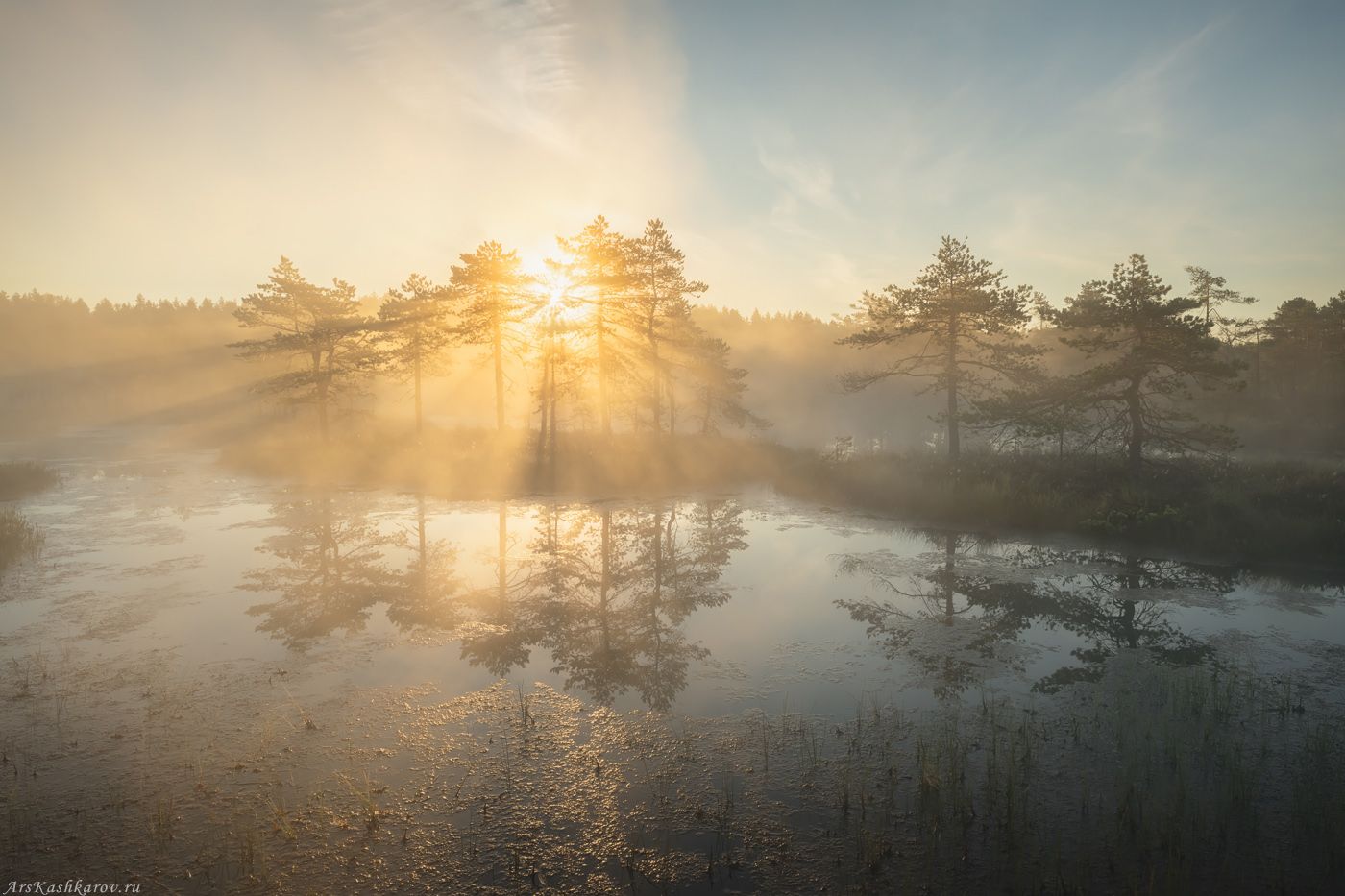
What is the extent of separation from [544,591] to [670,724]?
617 centimetres

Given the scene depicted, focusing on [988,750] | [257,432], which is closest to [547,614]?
[988,750]

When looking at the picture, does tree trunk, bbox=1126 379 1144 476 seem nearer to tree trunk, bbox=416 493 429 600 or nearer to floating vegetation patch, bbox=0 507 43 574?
tree trunk, bbox=416 493 429 600

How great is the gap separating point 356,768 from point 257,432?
50.4m

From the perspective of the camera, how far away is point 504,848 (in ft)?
17.8

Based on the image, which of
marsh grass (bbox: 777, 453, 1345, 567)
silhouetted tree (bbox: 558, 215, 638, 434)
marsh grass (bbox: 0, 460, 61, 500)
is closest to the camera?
marsh grass (bbox: 777, 453, 1345, 567)

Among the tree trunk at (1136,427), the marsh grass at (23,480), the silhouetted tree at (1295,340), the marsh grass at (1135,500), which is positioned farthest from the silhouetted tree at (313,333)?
the silhouetted tree at (1295,340)

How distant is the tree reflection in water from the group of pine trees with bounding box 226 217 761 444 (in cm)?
1234

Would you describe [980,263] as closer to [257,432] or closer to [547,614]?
[547,614]

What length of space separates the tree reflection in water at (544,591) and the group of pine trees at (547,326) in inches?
486

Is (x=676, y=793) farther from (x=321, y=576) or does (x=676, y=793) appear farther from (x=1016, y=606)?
(x=321, y=576)

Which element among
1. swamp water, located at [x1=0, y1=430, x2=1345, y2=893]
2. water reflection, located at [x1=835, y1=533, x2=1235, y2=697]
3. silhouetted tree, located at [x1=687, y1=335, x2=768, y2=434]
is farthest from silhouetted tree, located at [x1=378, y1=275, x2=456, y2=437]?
water reflection, located at [x1=835, y1=533, x2=1235, y2=697]

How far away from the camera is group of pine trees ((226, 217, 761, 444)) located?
31094 mm

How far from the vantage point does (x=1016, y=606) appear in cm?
1205

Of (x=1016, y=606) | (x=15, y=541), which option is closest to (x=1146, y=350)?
(x=1016, y=606)
